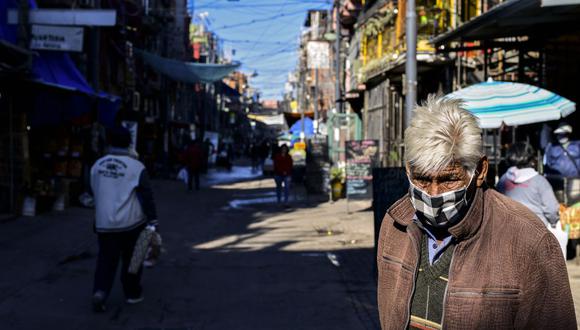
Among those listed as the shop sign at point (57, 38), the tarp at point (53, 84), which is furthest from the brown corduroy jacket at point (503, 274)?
the shop sign at point (57, 38)

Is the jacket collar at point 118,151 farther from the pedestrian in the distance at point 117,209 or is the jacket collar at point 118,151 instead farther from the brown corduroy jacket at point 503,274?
the brown corduroy jacket at point 503,274

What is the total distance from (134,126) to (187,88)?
1322 inches

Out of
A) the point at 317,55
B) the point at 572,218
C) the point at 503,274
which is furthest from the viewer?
the point at 317,55

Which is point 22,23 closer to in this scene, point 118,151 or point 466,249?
point 118,151

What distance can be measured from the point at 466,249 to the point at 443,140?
1.21ft

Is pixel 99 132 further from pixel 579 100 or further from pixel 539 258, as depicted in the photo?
pixel 539 258

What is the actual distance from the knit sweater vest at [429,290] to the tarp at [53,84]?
13.2 metres

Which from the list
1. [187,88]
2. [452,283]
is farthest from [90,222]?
[187,88]

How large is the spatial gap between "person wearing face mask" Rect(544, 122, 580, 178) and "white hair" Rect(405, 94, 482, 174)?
9.65 metres

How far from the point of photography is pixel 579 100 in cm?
1488

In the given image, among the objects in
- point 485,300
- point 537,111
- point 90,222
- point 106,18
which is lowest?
point 90,222

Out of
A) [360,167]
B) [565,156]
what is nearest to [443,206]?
[565,156]

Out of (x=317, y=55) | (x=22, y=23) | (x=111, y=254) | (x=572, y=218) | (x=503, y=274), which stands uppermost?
(x=317, y=55)

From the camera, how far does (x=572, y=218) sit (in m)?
10.4
